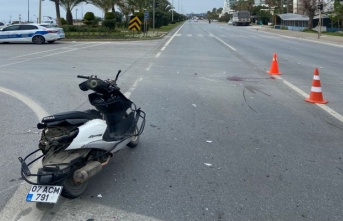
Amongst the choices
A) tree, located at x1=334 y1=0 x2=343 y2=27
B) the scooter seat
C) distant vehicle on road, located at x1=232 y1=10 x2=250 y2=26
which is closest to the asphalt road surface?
Answer: the scooter seat

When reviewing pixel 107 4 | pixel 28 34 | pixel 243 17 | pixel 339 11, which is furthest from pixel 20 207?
pixel 243 17

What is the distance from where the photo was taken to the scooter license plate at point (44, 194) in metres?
3.45

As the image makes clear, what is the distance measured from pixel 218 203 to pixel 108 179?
130cm

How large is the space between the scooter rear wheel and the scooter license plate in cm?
19

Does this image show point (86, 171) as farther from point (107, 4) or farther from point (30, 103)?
point (107, 4)

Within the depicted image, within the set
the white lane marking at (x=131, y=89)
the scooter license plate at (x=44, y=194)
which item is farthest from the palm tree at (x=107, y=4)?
the scooter license plate at (x=44, y=194)

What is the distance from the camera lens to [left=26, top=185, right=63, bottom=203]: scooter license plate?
3449 mm

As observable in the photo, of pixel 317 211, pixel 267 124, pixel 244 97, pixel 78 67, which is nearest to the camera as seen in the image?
pixel 317 211

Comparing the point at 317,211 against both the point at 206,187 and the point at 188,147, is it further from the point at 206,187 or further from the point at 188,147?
the point at 188,147

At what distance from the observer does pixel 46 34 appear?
2773 cm

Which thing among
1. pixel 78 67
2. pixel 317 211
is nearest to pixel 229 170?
pixel 317 211

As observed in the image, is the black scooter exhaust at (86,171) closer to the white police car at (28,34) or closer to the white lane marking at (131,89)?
the white lane marking at (131,89)

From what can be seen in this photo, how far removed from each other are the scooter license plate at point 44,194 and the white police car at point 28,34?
85.4ft

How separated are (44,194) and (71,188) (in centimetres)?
36
